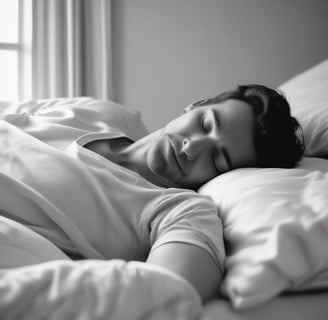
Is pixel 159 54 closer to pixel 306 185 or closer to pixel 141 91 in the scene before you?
pixel 141 91

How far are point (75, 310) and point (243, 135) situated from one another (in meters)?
0.73

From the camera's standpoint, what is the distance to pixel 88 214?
2.90 feet

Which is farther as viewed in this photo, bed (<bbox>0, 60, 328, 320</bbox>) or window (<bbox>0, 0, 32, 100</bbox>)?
window (<bbox>0, 0, 32, 100</bbox>)

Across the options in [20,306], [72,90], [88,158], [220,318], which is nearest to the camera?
[20,306]

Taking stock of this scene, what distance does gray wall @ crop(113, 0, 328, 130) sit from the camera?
→ 8.08 ft

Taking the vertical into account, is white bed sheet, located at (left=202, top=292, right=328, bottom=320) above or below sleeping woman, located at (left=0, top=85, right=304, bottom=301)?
below

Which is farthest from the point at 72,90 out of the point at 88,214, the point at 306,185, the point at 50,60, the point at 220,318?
the point at 220,318

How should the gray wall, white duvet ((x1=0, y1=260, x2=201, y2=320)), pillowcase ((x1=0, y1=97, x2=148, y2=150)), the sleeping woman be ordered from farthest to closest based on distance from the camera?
1. the gray wall
2. pillowcase ((x1=0, y1=97, x2=148, y2=150))
3. the sleeping woman
4. white duvet ((x1=0, y1=260, x2=201, y2=320))

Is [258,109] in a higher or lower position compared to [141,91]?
higher

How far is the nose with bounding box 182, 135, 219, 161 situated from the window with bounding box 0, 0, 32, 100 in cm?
162

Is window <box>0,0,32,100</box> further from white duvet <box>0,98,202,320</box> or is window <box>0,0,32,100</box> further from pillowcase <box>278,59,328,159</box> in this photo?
white duvet <box>0,98,202,320</box>

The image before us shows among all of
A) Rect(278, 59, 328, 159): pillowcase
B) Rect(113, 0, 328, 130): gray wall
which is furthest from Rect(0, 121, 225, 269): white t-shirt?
Rect(113, 0, 328, 130): gray wall

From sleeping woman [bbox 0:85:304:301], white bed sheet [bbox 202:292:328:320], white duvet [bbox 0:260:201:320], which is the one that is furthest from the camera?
sleeping woman [bbox 0:85:304:301]

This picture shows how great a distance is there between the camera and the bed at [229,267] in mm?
465
